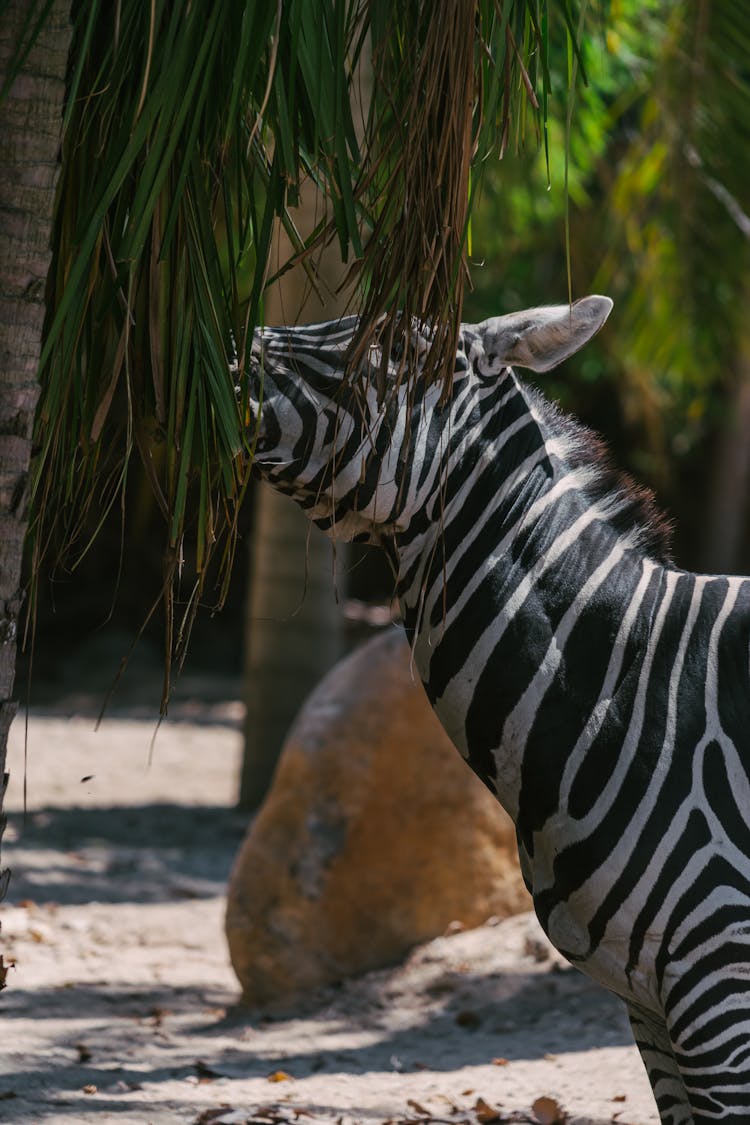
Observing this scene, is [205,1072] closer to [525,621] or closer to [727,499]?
[525,621]

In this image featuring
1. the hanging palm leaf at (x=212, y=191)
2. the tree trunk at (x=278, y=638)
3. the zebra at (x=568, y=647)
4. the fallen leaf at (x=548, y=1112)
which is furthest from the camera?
the tree trunk at (x=278, y=638)

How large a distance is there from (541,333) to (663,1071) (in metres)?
1.62

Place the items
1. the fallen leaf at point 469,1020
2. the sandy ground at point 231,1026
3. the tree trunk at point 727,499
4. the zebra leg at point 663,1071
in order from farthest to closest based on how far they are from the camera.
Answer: the tree trunk at point 727,499 → the fallen leaf at point 469,1020 → the sandy ground at point 231,1026 → the zebra leg at point 663,1071

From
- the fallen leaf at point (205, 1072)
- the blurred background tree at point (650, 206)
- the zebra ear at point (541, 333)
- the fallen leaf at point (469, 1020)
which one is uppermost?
the blurred background tree at point (650, 206)

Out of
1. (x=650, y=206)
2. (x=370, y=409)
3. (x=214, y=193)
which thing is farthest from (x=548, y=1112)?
(x=650, y=206)

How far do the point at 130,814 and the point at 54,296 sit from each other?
6.77 meters

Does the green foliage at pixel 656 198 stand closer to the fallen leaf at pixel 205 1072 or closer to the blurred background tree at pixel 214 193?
the blurred background tree at pixel 214 193

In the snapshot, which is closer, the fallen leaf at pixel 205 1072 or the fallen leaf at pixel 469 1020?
the fallen leaf at pixel 205 1072

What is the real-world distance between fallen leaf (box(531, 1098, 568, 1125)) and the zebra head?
6.85 ft

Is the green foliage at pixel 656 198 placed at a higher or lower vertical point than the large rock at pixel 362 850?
higher

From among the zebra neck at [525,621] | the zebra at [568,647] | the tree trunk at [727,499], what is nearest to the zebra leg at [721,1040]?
the zebra at [568,647]

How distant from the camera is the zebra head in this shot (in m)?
2.66

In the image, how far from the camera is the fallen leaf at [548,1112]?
3.85m

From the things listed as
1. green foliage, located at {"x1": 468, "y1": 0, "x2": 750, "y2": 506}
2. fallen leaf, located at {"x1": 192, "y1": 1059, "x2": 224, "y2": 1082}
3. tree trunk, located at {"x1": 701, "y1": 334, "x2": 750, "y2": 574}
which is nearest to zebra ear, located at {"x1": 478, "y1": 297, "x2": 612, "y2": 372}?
fallen leaf, located at {"x1": 192, "y1": 1059, "x2": 224, "y2": 1082}
